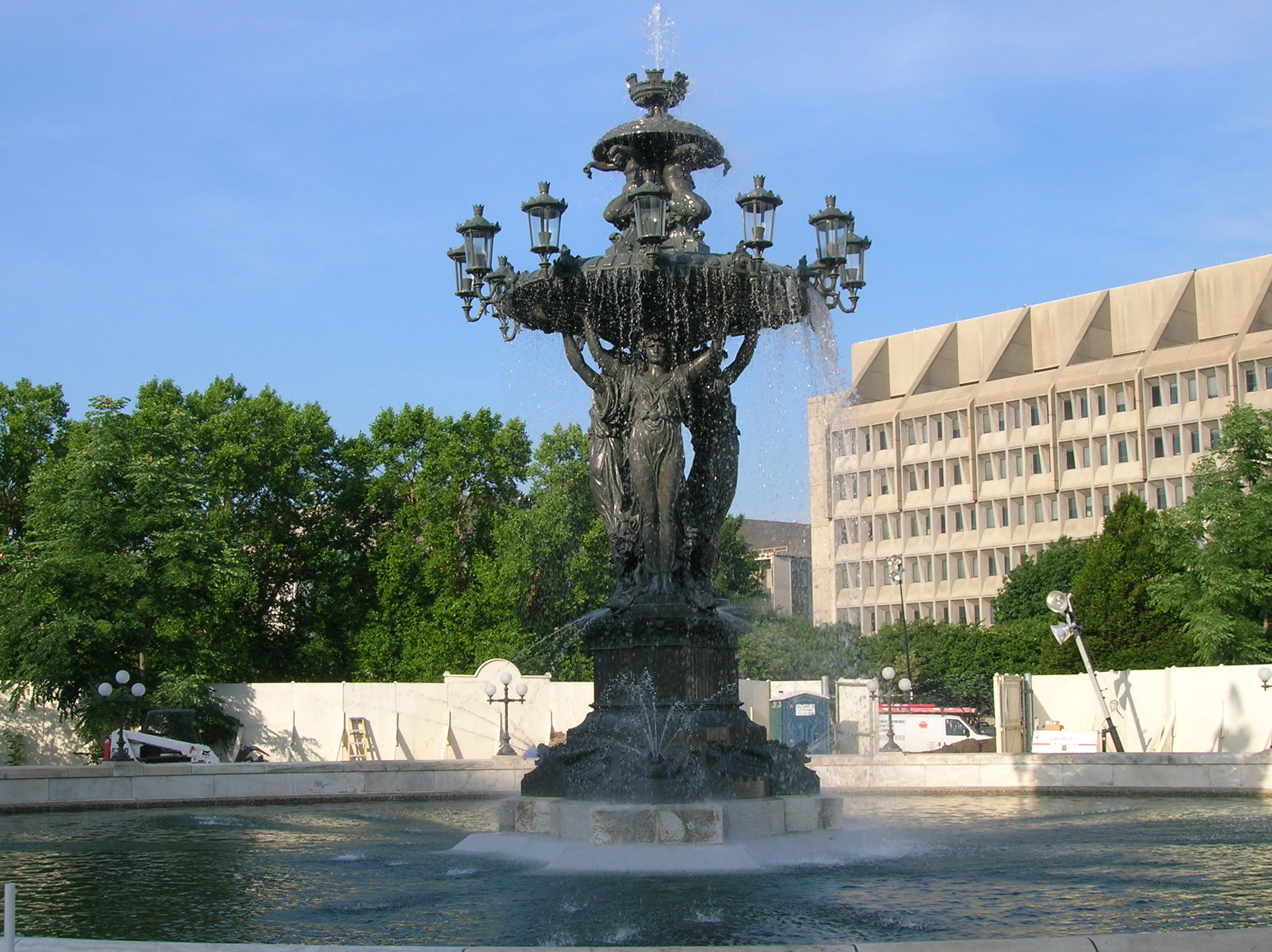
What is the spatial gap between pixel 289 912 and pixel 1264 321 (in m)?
73.3

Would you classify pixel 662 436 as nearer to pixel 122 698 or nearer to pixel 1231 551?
pixel 122 698

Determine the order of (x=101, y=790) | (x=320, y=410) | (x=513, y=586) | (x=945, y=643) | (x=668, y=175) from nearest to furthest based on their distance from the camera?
1. (x=668, y=175)
2. (x=101, y=790)
3. (x=513, y=586)
4. (x=320, y=410)
5. (x=945, y=643)

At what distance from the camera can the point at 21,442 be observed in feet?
136

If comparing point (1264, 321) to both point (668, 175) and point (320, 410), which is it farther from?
point (668, 175)

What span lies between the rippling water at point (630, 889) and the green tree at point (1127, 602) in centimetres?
3593

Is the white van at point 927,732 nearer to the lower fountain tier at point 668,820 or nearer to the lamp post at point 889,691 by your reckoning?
the lamp post at point 889,691

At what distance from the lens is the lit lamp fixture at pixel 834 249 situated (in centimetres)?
1211

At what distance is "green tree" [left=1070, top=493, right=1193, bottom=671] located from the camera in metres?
47.7

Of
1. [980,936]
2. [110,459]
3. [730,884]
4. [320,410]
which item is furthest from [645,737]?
[320,410]

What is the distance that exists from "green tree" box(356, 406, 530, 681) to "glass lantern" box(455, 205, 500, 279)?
3103 cm

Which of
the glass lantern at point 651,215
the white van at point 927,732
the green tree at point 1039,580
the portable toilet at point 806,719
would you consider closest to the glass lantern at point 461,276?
the glass lantern at point 651,215

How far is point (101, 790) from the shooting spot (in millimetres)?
17812

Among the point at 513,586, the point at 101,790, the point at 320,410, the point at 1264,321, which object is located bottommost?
the point at 101,790

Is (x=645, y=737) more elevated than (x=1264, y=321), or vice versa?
(x=1264, y=321)
